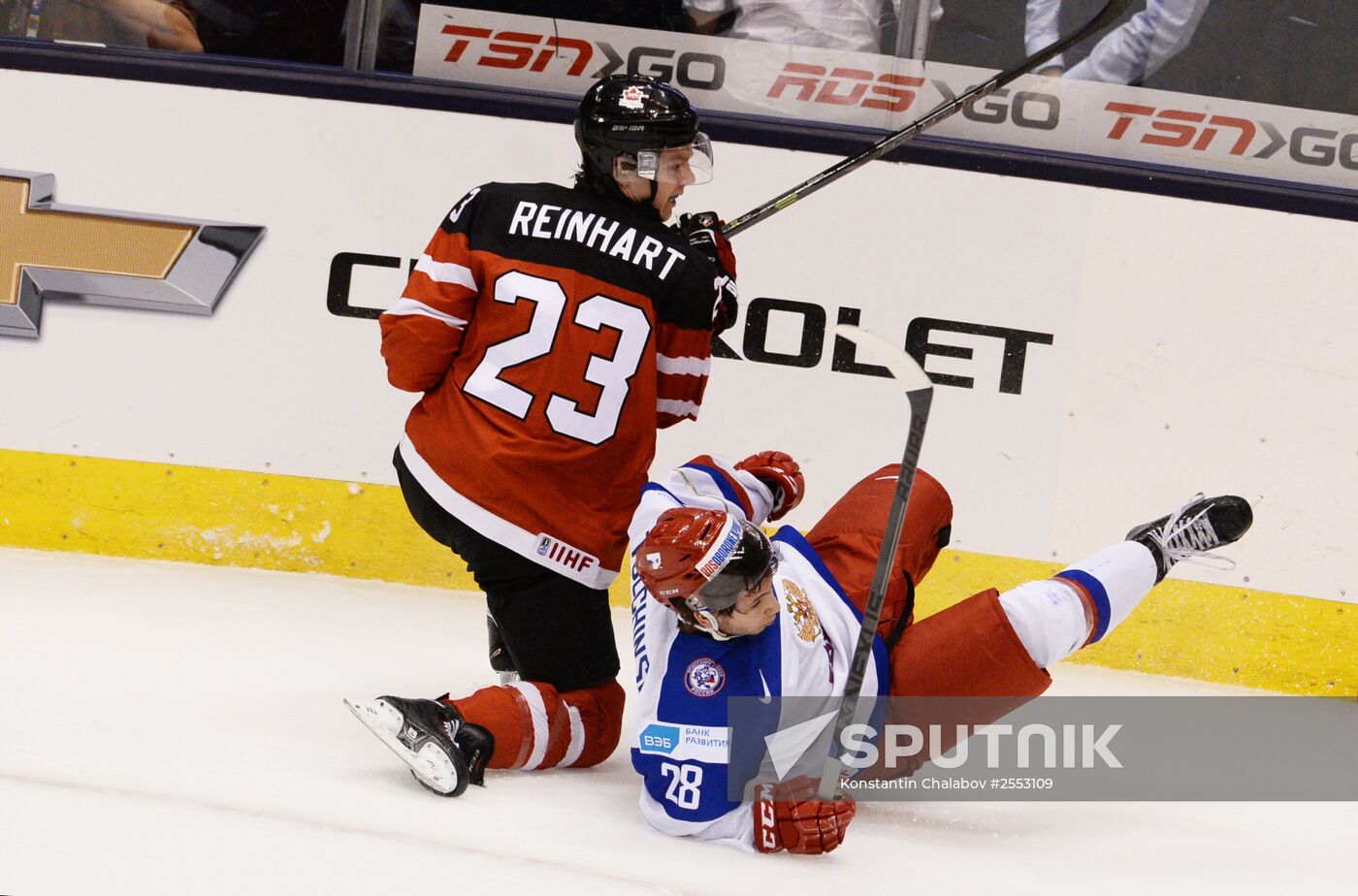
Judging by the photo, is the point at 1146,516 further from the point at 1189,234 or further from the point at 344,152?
the point at 344,152

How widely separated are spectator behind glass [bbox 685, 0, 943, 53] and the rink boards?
13.4 inches

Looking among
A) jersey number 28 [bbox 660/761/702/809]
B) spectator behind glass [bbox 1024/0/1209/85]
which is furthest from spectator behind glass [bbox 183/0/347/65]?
jersey number 28 [bbox 660/761/702/809]

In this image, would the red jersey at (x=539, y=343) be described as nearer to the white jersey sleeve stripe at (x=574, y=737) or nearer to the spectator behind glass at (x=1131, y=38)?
the white jersey sleeve stripe at (x=574, y=737)

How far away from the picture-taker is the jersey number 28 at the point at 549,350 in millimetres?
2566

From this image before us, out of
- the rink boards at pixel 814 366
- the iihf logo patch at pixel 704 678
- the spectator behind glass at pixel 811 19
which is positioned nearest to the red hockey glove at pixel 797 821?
the iihf logo patch at pixel 704 678

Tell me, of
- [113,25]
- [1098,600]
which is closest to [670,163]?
[1098,600]

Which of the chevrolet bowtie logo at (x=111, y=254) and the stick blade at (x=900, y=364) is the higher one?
the stick blade at (x=900, y=364)

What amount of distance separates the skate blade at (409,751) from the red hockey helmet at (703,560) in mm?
447

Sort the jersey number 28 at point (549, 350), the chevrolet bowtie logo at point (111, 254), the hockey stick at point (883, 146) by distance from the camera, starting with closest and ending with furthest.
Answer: the jersey number 28 at point (549, 350)
the hockey stick at point (883, 146)
the chevrolet bowtie logo at point (111, 254)

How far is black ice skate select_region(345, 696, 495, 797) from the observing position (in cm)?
230

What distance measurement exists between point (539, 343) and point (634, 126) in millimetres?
411

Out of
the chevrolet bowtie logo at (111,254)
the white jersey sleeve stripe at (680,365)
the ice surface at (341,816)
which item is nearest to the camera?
the ice surface at (341,816)

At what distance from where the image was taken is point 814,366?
3.77 m

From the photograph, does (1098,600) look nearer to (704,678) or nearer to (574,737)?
(704,678)
